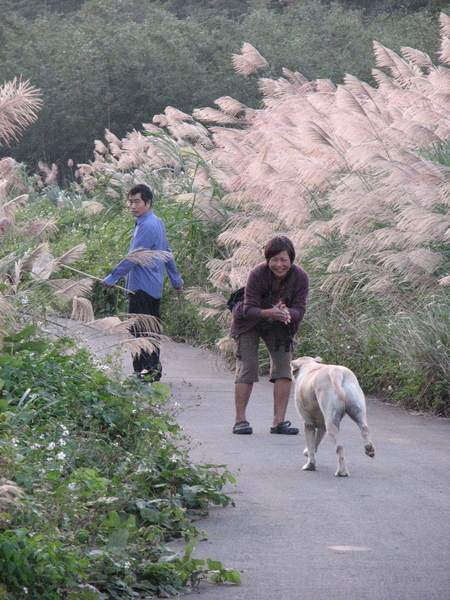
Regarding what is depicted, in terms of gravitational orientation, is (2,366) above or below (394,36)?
below

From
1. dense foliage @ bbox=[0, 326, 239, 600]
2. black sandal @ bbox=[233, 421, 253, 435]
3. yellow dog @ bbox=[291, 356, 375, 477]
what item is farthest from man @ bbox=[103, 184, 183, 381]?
yellow dog @ bbox=[291, 356, 375, 477]

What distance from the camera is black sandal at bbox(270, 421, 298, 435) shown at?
8391mm

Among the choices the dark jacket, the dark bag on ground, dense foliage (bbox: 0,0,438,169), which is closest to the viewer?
the dark jacket

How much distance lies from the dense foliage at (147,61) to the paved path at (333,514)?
77.5 ft

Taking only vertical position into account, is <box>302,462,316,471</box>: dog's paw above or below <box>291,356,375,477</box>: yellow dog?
below

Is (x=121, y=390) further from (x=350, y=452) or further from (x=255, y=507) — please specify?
(x=350, y=452)

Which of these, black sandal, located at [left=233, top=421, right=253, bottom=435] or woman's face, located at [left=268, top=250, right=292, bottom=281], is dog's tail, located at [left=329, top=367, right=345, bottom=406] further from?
black sandal, located at [left=233, top=421, right=253, bottom=435]

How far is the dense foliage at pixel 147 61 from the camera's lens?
3212 centimetres

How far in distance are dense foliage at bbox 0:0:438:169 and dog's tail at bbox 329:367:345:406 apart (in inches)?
972

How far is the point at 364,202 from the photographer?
11.3 meters

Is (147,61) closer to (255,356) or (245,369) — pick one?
(255,356)

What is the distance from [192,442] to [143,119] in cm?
2577

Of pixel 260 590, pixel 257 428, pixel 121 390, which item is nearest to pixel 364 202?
pixel 257 428

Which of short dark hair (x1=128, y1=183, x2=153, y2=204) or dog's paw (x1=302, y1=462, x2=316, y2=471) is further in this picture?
short dark hair (x1=128, y1=183, x2=153, y2=204)
